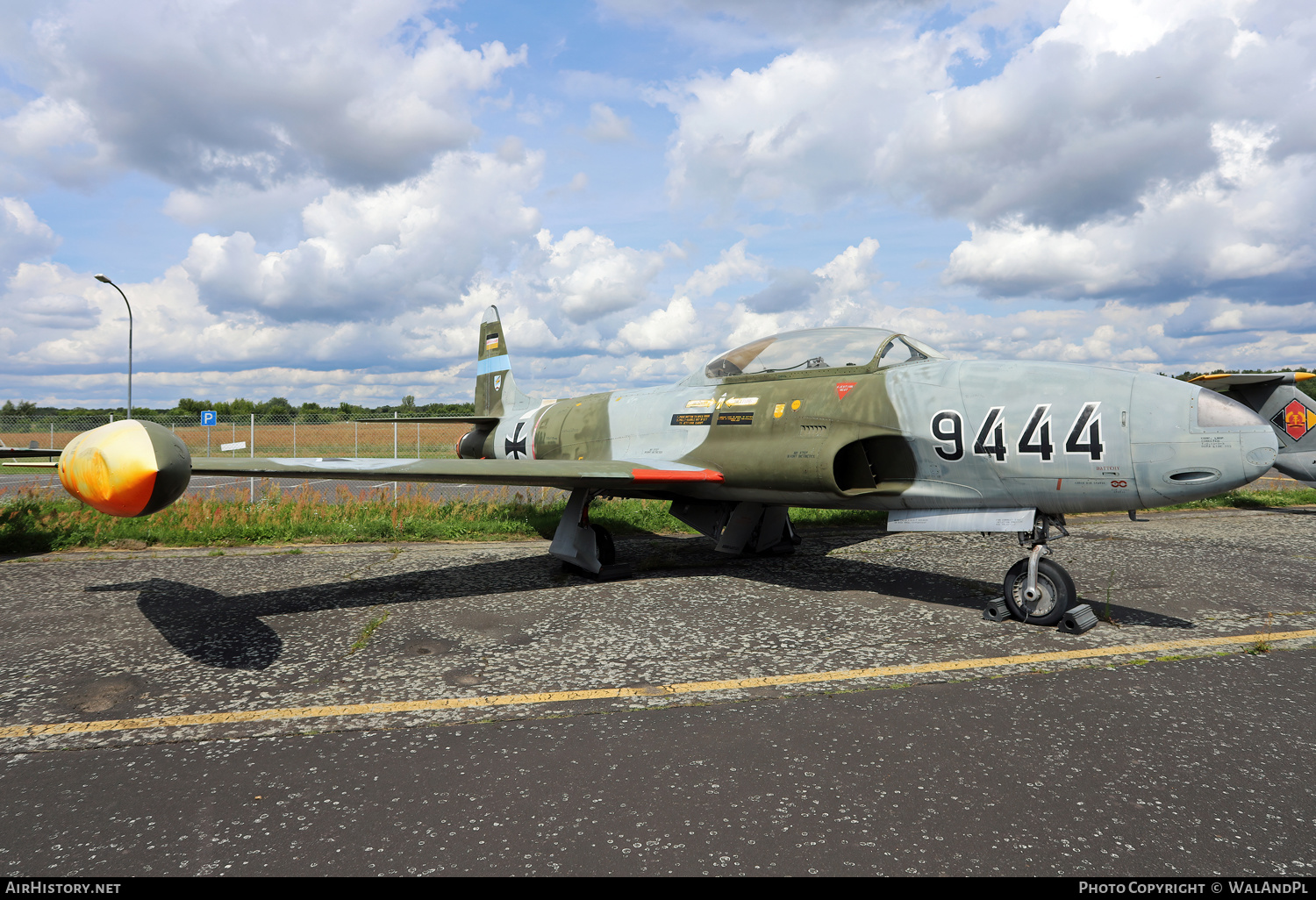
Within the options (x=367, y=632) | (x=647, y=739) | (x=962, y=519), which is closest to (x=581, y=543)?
(x=367, y=632)

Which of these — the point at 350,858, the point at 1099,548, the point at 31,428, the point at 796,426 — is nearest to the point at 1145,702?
the point at 796,426

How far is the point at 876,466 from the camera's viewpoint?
6.17m

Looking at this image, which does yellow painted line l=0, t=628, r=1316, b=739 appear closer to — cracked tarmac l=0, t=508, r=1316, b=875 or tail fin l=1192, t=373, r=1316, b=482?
cracked tarmac l=0, t=508, r=1316, b=875

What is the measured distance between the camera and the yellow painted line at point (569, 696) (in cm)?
351

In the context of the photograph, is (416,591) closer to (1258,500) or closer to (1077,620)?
(1077,620)

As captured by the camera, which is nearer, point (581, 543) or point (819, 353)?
point (819, 353)

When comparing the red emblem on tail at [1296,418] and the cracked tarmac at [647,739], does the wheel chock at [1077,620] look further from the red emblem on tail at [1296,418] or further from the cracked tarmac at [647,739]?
the red emblem on tail at [1296,418]

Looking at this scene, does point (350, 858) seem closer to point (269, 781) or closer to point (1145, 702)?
point (269, 781)

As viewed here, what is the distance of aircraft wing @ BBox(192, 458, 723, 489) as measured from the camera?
559 cm

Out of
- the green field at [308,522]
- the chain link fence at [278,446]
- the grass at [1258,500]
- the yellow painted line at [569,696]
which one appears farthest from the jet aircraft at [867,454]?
the grass at [1258,500]

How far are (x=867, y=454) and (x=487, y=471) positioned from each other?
11.8ft

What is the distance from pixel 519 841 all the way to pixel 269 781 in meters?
1.26

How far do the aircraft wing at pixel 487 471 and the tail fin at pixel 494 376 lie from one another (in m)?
4.91

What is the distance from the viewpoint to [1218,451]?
4590 millimetres
